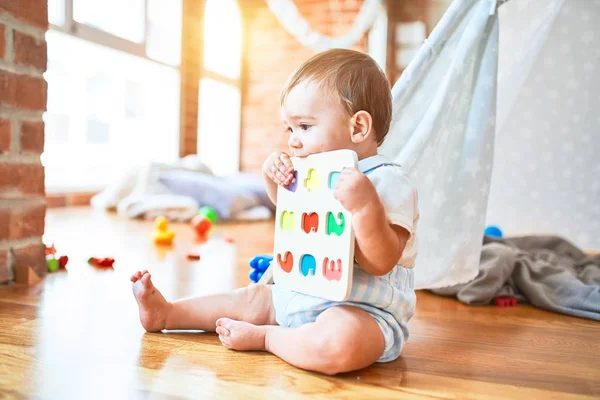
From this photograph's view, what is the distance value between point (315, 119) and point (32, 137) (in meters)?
0.76

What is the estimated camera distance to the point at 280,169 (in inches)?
36.6

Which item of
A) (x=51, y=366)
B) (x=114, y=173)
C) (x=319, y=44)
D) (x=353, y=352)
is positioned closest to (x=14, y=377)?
(x=51, y=366)

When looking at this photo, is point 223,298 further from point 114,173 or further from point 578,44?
point 114,173

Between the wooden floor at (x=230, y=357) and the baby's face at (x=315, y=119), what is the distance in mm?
325

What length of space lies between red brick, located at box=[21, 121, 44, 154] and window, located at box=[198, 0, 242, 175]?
2.79 m

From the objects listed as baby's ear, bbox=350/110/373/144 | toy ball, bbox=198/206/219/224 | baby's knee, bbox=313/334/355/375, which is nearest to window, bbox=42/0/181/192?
toy ball, bbox=198/206/219/224

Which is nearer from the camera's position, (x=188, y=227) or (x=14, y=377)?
(x=14, y=377)

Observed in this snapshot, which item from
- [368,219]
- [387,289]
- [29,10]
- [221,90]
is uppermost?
[221,90]

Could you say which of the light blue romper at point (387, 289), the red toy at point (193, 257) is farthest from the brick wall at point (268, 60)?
the light blue romper at point (387, 289)

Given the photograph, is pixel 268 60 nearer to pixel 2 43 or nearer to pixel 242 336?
pixel 2 43

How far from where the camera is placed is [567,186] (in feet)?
7.02

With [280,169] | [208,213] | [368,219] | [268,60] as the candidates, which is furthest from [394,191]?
[268,60]

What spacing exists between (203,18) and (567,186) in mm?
2776

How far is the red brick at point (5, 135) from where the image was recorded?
3.98 feet
